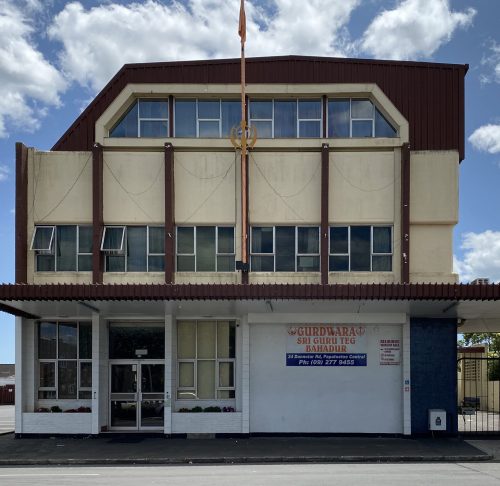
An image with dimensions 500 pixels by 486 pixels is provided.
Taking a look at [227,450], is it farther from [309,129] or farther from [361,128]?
[361,128]

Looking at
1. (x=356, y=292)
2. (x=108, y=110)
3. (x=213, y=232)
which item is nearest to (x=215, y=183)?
(x=213, y=232)

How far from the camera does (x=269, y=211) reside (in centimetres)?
2156

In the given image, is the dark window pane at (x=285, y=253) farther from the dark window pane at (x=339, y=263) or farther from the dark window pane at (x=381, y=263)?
the dark window pane at (x=381, y=263)

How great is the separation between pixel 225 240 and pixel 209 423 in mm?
5763

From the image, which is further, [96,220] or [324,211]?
[96,220]

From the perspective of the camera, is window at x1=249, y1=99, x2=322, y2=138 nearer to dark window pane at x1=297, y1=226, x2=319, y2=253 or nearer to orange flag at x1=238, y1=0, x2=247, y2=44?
orange flag at x1=238, y1=0, x2=247, y2=44

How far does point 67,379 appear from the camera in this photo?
21781mm

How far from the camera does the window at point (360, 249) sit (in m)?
21.5

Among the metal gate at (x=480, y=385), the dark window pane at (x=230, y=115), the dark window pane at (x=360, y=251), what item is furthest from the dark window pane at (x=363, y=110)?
the metal gate at (x=480, y=385)

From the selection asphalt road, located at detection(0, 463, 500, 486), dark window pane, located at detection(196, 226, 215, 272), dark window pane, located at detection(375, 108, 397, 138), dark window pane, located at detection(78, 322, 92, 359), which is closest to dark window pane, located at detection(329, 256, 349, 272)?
dark window pane, located at detection(196, 226, 215, 272)

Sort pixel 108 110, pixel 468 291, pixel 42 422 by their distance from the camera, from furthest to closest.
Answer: pixel 108 110, pixel 42 422, pixel 468 291

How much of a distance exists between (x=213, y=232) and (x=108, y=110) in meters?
5.41

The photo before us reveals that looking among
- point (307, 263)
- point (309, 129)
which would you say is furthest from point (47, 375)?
point (309, 129)

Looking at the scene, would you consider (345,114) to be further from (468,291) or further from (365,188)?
(468,291)
